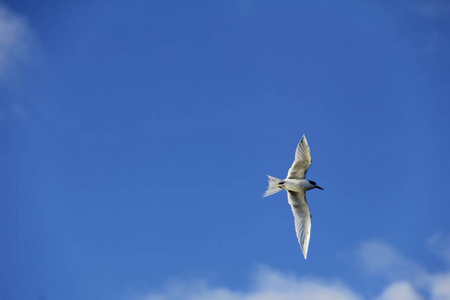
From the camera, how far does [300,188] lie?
59.6ft

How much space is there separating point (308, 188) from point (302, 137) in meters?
2.44

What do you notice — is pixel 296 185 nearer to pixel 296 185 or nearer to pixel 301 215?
pixel 296 185

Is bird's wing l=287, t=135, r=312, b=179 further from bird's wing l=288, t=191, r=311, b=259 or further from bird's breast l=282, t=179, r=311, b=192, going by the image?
bird's wing l=288, t=191, r=311, b=259

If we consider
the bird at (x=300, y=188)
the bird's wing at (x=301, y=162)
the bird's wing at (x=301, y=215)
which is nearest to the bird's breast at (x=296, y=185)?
the bird at (x=300, y=188)

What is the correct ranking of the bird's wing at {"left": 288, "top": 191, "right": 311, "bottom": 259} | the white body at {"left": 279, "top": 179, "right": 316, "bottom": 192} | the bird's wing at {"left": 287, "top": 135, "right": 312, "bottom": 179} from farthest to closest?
the bird's wing at {"left": 288, "top": 191, "right": 311, "bottom": 259} < the white body at {"left": 279, "top": 179, "right": 316, "bottom": 192} < the bird's wing at {"left": 287, "top": 135, "right": 312, "bottom": 179}

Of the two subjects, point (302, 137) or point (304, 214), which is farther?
point (304, 214)

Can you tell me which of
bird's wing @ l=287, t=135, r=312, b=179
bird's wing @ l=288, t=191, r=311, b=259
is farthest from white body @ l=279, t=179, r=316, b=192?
bird's wing @ l=288, t=191, r=311, b=259

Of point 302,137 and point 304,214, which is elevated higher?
point 302,137

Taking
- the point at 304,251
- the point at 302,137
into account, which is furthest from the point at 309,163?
the point at 304,251

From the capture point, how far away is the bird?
17.8 metres

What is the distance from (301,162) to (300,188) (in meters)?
1.18

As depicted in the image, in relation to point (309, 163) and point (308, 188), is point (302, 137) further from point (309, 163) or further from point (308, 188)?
point (308, 188)

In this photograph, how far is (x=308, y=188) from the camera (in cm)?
1842

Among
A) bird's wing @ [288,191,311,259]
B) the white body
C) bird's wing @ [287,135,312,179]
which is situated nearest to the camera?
bird's wing @ [287,135,312,179]
